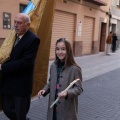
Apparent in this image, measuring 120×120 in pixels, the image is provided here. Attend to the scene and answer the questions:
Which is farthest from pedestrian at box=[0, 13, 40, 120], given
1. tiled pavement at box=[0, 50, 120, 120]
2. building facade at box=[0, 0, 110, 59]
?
building facade at box=[0, 0, 110, 59]

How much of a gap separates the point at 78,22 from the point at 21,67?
526 inches

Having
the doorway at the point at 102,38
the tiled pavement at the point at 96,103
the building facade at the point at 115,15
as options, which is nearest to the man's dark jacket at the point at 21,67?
the tiled pavement at the point at 96,103

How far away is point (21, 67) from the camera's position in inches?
135

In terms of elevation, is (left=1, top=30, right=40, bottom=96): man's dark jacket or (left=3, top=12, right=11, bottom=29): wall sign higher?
(left=3, top=12, right=11, bottom=29): wall sign

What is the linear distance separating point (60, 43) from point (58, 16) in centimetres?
1166

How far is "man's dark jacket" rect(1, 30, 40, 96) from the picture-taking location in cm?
344

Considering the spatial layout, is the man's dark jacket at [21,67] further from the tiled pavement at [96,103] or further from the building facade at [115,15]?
the building facade at [115,15]

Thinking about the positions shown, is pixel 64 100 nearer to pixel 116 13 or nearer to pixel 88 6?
pixel 88 6

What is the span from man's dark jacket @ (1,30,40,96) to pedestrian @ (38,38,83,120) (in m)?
0.42

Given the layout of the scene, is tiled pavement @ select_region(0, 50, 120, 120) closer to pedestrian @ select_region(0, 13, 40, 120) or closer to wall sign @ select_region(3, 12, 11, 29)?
pedestrian @ select_region(0, 13, 40, 120)

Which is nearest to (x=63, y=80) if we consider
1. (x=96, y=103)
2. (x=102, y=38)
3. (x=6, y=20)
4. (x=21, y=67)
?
(x=21, y=67)

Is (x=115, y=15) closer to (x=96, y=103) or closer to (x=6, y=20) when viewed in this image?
(x=6, y=20)

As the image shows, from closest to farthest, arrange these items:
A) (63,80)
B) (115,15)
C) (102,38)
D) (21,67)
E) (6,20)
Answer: (63,80) < (21,67) < (6,20) < (102,38) < (115,15)

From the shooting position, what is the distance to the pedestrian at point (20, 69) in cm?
345
